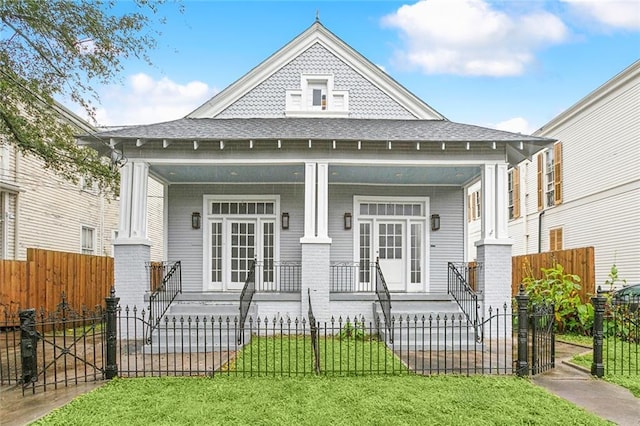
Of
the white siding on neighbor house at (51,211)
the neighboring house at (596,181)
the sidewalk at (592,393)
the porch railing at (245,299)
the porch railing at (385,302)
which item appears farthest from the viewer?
the neighboring house at (596,181)

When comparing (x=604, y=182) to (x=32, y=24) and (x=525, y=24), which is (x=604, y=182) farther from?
(x=32, y=24)

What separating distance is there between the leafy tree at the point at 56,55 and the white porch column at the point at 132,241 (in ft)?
8.35

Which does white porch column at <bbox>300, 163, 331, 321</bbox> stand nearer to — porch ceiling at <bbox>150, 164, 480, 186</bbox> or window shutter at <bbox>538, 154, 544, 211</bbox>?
porch ceiling at <bbox>150, 164, 480, 186</bbox>

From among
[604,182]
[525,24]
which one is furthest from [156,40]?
[604,182]

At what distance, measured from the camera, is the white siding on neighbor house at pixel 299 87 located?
12.4 meters

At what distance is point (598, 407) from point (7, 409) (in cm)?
670

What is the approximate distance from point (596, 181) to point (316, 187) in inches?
443

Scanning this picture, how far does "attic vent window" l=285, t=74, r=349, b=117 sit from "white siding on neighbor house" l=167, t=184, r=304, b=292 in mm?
2157

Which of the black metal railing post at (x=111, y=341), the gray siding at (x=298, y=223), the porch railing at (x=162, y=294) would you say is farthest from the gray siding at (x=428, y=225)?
the black metal railing post at (x=111, y=341)

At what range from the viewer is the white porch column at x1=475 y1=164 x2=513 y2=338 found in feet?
31.5

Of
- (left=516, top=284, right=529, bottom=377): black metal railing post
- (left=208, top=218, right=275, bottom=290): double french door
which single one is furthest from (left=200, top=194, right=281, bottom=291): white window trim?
(left=516, top=284, right=529, bottom=377): black metal railing post

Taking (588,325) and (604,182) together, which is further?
(604,182)

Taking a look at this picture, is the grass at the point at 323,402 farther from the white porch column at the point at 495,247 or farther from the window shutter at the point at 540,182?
the window shutter at the point at 540,182

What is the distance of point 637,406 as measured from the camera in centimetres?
515
